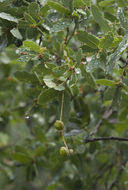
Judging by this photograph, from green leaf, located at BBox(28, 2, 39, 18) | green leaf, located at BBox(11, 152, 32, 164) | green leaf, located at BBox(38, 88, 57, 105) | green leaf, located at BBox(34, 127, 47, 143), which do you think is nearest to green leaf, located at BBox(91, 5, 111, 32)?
green leaf, located at BBox(28, 2, 39, 18)

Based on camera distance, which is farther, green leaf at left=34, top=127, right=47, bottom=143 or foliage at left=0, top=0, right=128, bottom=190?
green leaf at left=34, top=127, right=47, bottom=143

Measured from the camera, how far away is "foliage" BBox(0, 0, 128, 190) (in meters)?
1.11

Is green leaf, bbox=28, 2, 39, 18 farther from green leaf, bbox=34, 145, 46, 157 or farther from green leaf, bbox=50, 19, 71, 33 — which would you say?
green leaf, bbox=34, 145, 46, 157

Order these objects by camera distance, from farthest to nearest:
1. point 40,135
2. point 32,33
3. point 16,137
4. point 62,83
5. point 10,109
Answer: point 16,137, point 10,109, point 40,135, point 32,33, point 62,83

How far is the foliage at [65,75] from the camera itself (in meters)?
1.11

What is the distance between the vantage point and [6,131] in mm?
2238

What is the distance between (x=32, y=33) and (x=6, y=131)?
1.16 m

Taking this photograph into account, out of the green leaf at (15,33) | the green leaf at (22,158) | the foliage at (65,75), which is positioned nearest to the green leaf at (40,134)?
the foliage at (65,75)

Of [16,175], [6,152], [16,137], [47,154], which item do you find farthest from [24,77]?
[16,137]

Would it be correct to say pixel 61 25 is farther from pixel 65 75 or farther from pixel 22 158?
pixel 22 158

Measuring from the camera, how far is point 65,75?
1.10m

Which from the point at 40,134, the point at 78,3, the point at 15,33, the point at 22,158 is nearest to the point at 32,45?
the point at 15,33

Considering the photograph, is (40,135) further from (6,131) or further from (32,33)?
(32,33)

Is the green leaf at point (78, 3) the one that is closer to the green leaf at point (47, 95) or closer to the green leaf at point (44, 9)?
the green leaf at point (44, 9)
